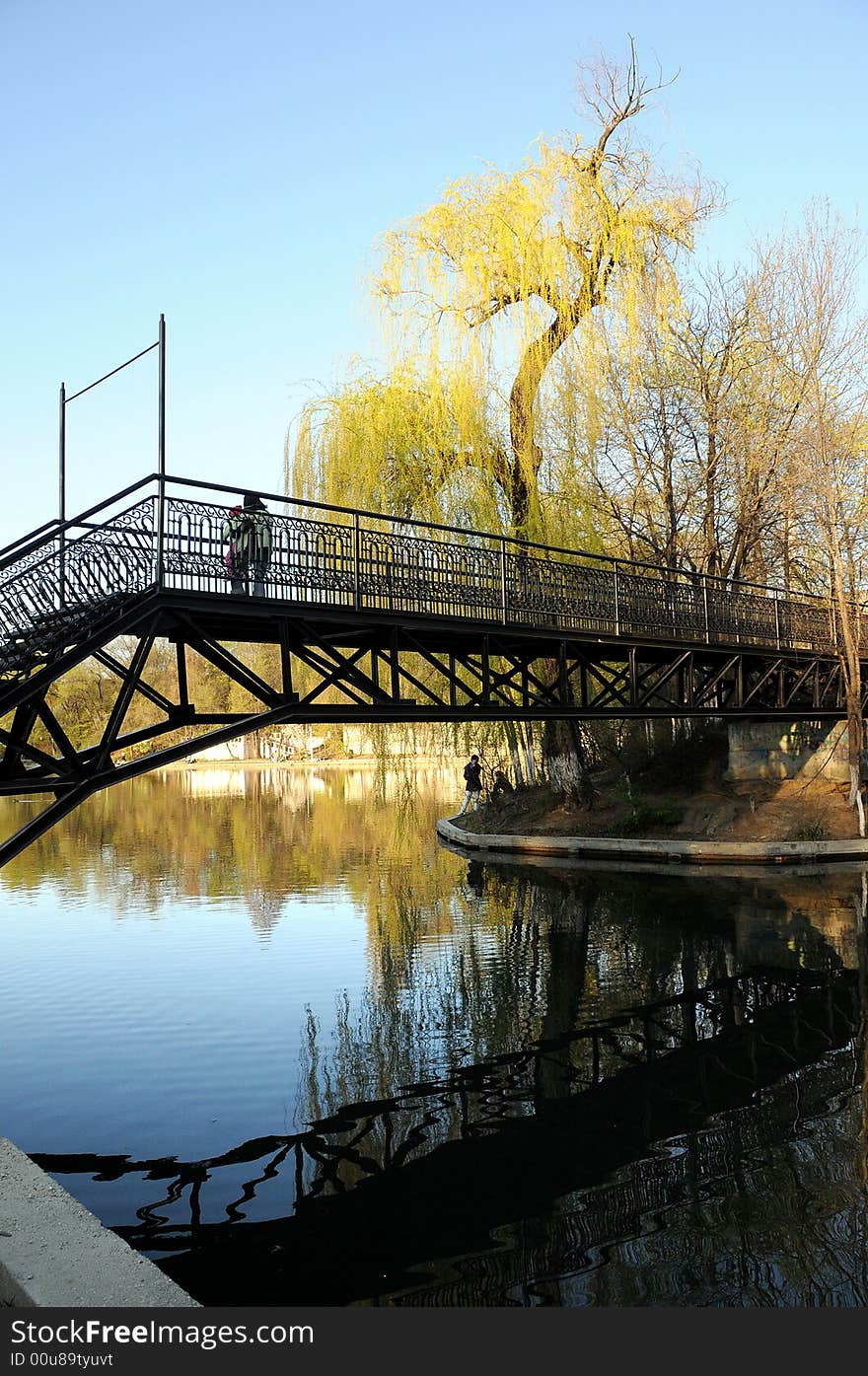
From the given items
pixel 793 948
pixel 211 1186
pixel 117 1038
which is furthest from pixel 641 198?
pixel 211 1186

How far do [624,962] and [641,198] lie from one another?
1756cm

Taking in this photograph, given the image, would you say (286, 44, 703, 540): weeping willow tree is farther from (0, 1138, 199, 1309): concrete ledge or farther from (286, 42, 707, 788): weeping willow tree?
(0, 1138, 199, 1309): concrete ledge

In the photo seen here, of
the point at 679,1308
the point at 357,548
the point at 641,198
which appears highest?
the point at 641,198

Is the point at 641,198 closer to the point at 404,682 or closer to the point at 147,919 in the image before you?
the point at 404,682

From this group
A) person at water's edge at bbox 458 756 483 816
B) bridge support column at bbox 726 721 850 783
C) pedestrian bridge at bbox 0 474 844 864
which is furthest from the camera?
person at water's edge at bbox 458 756 483 816

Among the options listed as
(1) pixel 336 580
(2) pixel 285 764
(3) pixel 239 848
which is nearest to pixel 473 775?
(3) pixel 239 848

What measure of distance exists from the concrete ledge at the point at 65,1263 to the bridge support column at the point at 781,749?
22.9 metres

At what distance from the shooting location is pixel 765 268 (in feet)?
92.3

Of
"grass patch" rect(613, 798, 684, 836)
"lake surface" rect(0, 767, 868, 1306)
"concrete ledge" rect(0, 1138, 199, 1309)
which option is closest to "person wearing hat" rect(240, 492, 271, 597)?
"lake surface" rect(0, 767, 868, 1306)

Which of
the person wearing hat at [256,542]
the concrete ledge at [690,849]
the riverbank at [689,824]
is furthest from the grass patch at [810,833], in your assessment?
the person wearing hat at [256,542]

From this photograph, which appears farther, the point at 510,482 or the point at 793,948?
the point at 510,482

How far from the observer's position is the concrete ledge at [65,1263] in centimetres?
484

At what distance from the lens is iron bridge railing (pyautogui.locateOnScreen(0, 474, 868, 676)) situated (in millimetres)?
10781

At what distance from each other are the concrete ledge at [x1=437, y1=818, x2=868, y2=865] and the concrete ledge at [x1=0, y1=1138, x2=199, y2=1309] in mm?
18972
